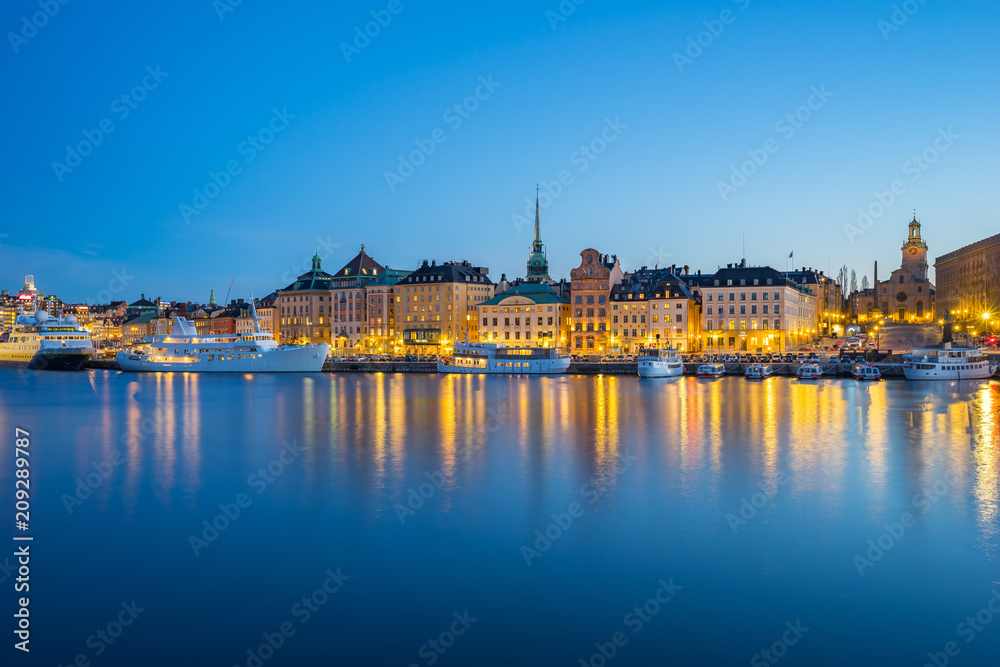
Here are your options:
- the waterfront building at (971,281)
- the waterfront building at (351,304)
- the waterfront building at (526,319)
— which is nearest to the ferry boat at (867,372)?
the waterfront building at (971,281)

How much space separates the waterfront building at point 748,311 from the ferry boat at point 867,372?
1915cm

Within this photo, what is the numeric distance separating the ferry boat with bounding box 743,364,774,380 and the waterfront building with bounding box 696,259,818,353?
59.0ft

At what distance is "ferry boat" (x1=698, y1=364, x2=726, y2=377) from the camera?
253 feet

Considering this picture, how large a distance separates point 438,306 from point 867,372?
198 feet

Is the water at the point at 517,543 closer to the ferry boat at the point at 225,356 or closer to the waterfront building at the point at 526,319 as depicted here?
the ferry boat at the point at 225,356

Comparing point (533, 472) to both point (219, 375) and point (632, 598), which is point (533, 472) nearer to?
→ point (632, 598)

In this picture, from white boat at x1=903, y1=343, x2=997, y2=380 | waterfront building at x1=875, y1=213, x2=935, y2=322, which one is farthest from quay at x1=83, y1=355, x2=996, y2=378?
waterfront building at x1=875, y1=213, x2=935, y2=322

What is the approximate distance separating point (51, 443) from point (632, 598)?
28235mm

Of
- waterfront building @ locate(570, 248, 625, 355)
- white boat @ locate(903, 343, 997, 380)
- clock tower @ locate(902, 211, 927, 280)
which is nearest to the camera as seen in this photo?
white boat @ locate(903, 343, 997, 380)

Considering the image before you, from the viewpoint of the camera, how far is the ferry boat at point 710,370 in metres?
77.0

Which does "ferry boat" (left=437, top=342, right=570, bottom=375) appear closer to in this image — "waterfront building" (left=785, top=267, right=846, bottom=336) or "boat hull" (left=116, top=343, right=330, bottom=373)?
"boat hull" (left=116, top=343, right=330, bottom=373)

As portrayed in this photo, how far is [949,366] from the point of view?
71.4m

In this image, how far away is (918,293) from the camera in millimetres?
135625

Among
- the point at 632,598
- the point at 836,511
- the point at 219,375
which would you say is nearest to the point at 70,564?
the point at 632,598
